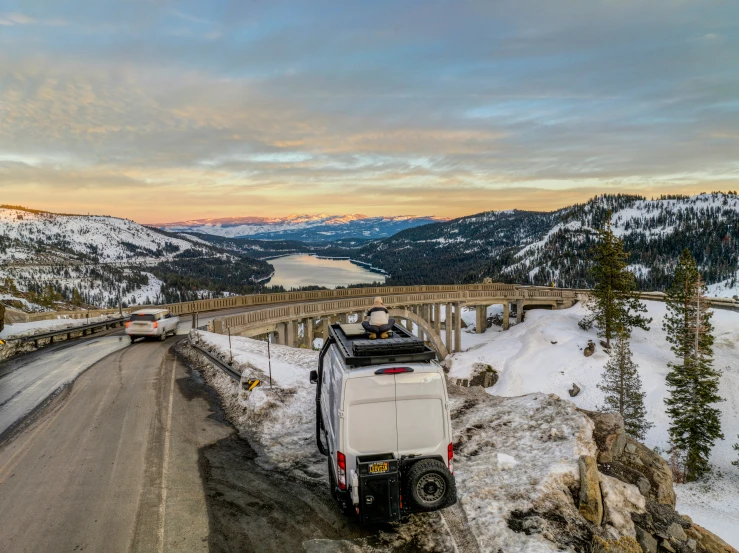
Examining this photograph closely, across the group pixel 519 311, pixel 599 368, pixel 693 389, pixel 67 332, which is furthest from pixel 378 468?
pixel 519 311

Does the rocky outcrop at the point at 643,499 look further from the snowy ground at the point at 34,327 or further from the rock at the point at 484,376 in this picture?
the rock at the point at 484,376

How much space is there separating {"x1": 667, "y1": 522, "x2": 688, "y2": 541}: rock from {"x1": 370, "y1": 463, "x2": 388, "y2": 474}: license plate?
6202 mm

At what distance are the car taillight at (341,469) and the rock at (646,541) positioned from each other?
5.72m

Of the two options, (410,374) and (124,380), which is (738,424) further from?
(124,380)

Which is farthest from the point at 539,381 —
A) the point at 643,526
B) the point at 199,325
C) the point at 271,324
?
the point at 643,526

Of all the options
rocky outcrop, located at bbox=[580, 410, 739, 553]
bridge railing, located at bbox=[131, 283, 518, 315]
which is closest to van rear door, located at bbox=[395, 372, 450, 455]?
rocky outcrop, located at bbox=[580, 410, 739, 553]

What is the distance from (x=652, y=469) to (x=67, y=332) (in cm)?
3099

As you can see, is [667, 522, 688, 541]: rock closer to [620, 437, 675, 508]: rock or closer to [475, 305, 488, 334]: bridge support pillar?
[620, 437, 675, 508]: rock

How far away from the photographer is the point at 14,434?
1148cm

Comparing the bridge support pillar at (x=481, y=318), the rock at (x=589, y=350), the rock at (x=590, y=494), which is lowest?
the rock at (x=589, y=350)

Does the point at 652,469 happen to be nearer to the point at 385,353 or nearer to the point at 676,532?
the point at 676,532

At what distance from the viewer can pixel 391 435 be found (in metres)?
6.80

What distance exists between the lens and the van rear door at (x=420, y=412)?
6824 mm

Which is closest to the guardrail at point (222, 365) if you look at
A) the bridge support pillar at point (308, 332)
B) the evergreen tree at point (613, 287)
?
the bridge support pillar at point (308, 332)
